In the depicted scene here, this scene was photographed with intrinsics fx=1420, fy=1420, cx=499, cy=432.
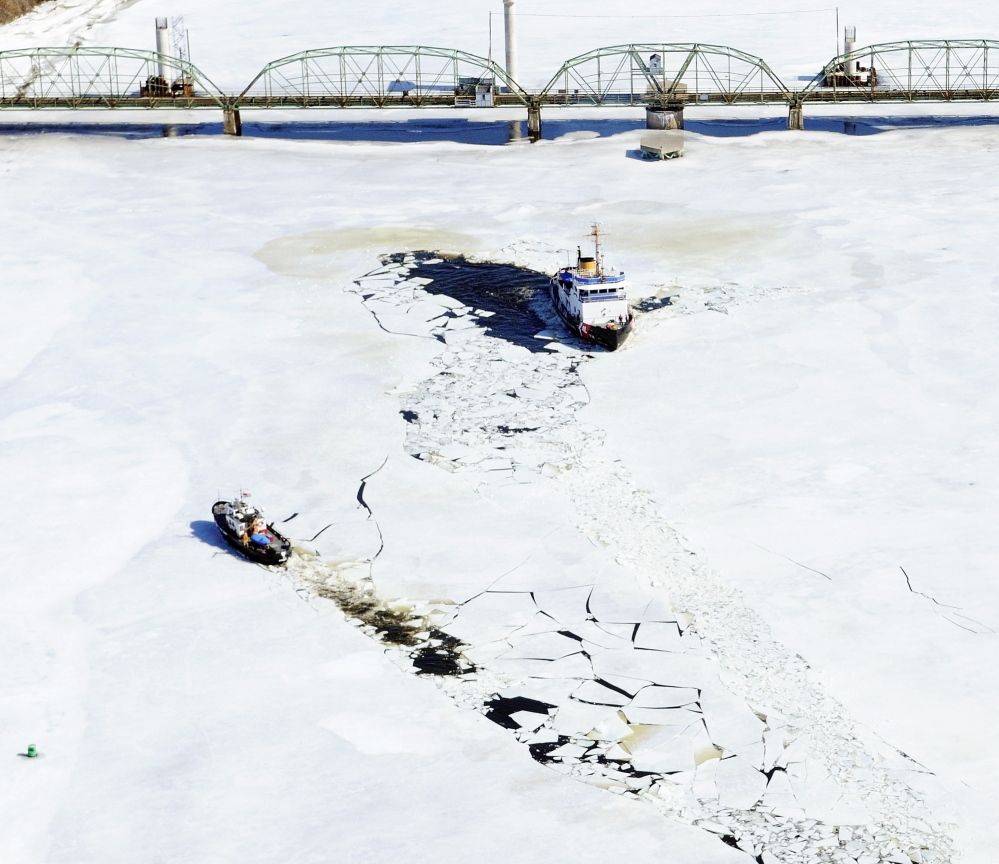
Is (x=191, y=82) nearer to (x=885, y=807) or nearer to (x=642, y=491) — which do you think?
Result: (x=642, y=491)

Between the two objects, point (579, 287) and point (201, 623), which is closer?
point (201, 623)

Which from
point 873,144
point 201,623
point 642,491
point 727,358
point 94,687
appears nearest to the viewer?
point 94,687

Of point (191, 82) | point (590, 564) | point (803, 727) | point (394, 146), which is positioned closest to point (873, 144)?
point (394, 146)

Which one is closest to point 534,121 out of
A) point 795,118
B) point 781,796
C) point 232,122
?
point 795,118

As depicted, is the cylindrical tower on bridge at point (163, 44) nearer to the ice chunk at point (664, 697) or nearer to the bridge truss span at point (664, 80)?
the bridge truss span at point (664, 80)

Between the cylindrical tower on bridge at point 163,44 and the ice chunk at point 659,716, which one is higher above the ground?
the cylindrical tower on bridge at point 163,44

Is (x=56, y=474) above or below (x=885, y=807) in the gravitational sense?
above

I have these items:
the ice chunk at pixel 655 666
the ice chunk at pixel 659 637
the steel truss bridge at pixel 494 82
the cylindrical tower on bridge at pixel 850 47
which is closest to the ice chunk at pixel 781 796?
the ice chunk at pixel 655 666
